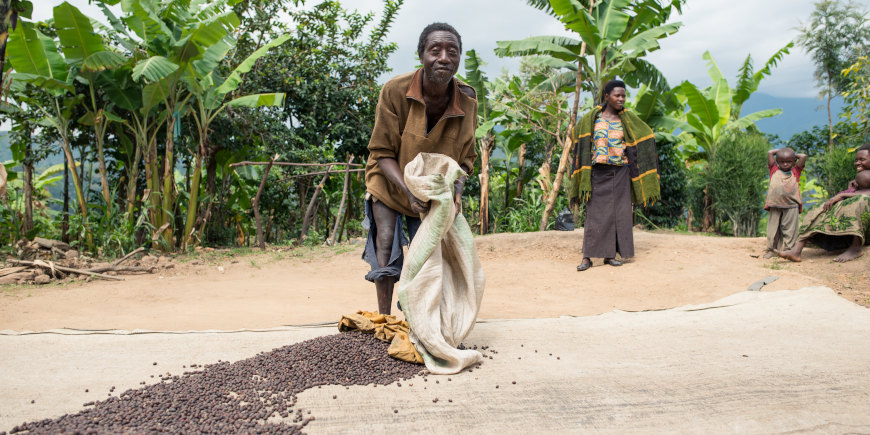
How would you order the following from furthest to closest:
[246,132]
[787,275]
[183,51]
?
[246,132], [183,51], [787,275]

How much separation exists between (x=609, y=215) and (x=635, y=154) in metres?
0.65

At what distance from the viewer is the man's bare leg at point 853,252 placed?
5000 mm

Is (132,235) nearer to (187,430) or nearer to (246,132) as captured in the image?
(246,132)

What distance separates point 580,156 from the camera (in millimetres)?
5578

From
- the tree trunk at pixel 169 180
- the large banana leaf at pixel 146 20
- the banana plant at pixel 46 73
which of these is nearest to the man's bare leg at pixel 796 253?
the tree trunk at pixel 169 180

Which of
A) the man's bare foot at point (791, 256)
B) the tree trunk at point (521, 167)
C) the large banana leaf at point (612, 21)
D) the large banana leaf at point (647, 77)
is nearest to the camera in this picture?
the man's bare foot at point (791, 256)

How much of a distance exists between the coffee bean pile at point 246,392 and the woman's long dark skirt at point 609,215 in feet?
11.6

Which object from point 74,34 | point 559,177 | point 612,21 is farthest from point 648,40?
point 74,34

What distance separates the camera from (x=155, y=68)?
588cm

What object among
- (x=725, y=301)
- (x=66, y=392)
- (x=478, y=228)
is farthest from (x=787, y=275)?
(x=478, y=228)

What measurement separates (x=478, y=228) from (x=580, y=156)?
446 centimetres

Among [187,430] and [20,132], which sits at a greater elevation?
[20,132]

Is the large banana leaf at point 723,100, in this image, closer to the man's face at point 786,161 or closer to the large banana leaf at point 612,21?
the large banana leaf at point 612,21

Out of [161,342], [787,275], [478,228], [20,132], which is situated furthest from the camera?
[478,228]
